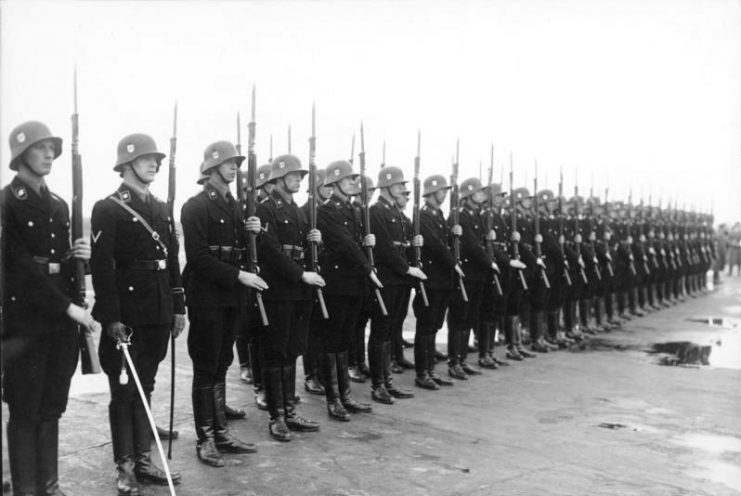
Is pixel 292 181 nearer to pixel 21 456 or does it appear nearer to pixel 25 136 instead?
pixel 25 136

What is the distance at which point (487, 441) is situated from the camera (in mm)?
5914

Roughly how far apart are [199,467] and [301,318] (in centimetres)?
166

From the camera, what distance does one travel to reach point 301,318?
6336 millimetres

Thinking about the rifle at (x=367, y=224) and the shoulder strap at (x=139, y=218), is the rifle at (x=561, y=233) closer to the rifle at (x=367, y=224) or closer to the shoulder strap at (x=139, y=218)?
the rifle at (x=367, y=224)

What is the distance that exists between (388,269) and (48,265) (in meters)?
4.01

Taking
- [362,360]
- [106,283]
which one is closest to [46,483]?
[106,283]

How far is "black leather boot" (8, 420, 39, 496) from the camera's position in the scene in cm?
399

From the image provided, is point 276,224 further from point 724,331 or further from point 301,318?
point 724,331

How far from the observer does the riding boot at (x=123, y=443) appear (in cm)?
455

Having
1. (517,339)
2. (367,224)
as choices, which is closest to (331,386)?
(367,224)

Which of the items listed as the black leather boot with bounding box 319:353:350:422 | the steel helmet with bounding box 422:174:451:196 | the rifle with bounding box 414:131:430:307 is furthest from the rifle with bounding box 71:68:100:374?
the steel helmet with bounding box 422:174:451:196

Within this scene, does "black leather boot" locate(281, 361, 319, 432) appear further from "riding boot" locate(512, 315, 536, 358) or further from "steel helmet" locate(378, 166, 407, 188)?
"riding boot" locate(512, 315, 536, 358)

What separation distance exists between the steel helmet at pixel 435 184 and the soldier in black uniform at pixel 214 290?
3394 mm

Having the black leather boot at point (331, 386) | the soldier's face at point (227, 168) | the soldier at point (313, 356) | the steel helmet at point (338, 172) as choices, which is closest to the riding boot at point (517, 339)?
the soldier at point (313, 356)
